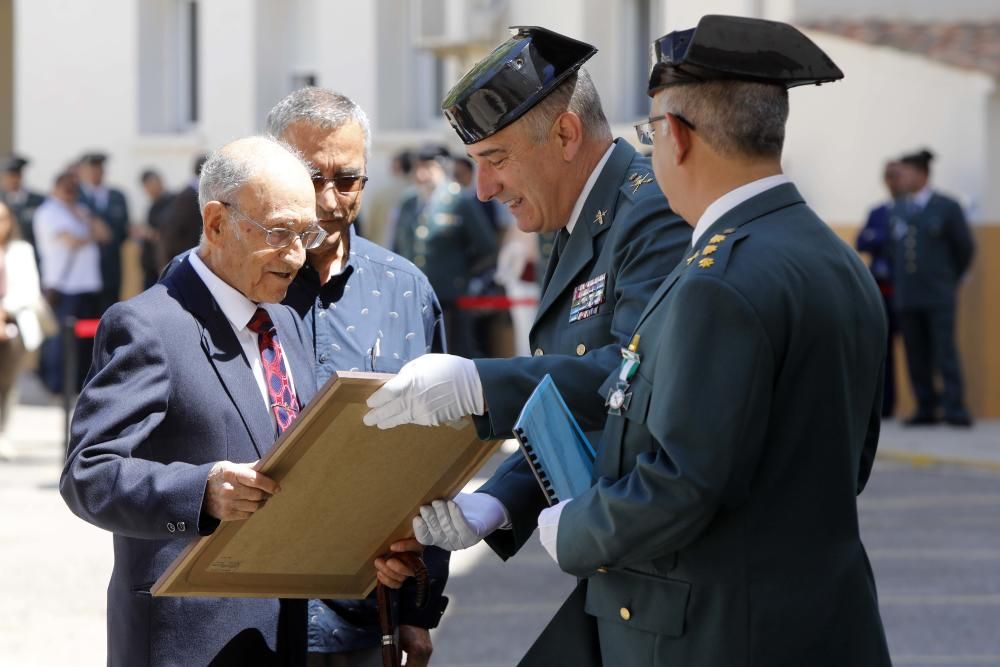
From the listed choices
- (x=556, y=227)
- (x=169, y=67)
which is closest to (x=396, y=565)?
(x=556, y=227)

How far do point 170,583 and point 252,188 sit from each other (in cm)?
79

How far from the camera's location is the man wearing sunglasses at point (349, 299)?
376 cm

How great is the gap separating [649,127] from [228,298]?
99cm

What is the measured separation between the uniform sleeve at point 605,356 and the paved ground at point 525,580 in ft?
10.9

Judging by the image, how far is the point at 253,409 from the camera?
3.40m

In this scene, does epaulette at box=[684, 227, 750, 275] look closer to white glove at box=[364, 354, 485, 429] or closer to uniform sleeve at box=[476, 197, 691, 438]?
uniform sleeve at box=[476, 197, 691, 438]

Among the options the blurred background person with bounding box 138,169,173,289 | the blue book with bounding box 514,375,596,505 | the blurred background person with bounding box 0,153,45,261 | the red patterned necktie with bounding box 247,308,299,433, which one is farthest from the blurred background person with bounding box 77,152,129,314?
the blue book with bounding box 514,375,596,505

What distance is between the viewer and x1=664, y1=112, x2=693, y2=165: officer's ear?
9.11 feet

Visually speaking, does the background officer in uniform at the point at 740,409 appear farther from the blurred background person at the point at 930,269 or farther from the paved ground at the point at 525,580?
the blurred background person at the point at 930,269

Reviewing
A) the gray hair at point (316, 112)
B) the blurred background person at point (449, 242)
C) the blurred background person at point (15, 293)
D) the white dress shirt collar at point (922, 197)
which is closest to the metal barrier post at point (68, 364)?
the blurred background person at point (15, 293)

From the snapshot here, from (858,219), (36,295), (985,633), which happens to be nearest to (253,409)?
(985,633)

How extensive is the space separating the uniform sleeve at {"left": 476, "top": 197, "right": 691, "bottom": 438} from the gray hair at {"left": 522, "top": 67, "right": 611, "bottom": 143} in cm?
28

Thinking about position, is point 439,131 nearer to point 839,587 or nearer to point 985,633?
point 985,633

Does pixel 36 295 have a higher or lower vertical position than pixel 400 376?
lower
